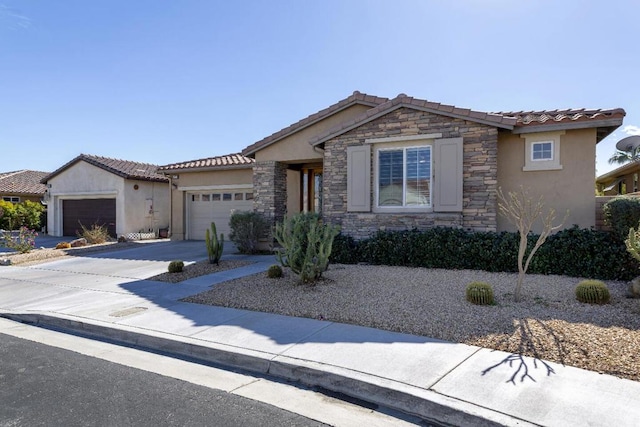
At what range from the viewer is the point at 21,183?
3309 centimetres

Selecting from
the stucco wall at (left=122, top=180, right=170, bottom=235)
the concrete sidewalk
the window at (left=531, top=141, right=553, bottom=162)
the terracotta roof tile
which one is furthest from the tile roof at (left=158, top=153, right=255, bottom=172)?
the window at (left=531, top=141, right=553, bottom=162)

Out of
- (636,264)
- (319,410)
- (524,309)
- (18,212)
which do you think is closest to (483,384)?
(319,410)

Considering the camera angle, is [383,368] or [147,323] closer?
[383,368]

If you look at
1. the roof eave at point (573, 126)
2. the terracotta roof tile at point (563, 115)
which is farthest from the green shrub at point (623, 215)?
the terracotta roof tile at point (563, 115)

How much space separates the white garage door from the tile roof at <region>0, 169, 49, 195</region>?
62.2 feet

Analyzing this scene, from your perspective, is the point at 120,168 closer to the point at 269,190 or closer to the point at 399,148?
the point at 269,190

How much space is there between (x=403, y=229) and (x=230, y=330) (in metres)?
6.47

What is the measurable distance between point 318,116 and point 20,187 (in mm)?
30062

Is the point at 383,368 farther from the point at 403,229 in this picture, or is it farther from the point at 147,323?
the point at 403,229

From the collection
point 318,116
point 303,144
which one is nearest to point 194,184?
point 303,144

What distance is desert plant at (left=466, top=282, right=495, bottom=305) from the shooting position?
6.71 m

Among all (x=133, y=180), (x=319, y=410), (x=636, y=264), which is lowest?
(x=319, y=410)

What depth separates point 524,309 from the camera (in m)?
6.46

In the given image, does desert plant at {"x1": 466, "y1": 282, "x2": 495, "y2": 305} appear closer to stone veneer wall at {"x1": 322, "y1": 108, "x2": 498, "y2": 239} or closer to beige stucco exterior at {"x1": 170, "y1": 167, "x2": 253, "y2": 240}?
stone veneer wall at {"x1": 322, "y1": 108, "x2": 498, "y2": 239}
